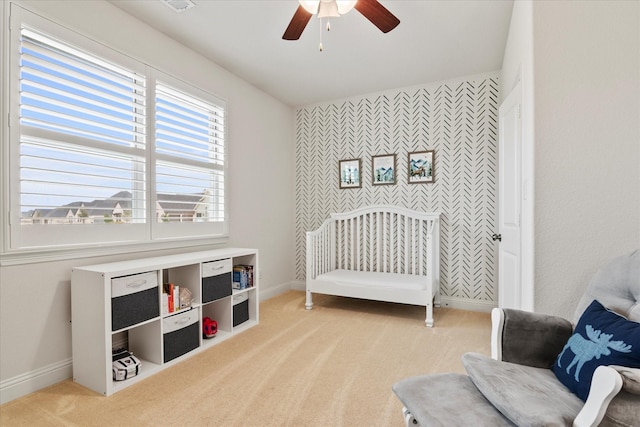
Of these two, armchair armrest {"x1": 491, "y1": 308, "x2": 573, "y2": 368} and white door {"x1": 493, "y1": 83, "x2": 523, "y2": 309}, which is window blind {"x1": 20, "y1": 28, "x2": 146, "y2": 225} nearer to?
armchair armrest {"x1": 491, "y1": 308, "x2": 573, "y2": 368}

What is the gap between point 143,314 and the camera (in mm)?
2059

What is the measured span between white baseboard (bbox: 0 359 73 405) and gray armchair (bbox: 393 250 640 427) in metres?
2.05

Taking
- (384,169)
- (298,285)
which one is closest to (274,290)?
(298,285)

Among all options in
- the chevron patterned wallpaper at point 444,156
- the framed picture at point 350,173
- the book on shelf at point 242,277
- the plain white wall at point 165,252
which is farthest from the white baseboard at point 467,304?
the book on shelf at point 242,277

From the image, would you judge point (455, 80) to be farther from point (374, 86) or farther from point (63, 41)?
point (63, 41)

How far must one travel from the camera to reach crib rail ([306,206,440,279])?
363cm

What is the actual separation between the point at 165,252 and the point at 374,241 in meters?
2.30

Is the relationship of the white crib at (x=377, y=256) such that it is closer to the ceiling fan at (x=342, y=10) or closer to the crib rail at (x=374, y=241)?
the crib rail at (x=374, y=241)

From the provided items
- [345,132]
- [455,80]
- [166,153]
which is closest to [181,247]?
[166,153]

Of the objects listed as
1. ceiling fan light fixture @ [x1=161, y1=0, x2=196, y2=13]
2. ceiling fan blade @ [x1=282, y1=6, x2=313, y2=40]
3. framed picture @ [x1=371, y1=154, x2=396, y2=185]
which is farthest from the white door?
ceiling fan light fixture @ [x1=161, y1=0, x2=196, y2=13]

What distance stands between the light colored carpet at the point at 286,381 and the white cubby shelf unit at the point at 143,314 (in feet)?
0.32

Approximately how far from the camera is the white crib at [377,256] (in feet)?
10.4

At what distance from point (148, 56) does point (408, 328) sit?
3.12 metres

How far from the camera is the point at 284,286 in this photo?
14.0 ft
